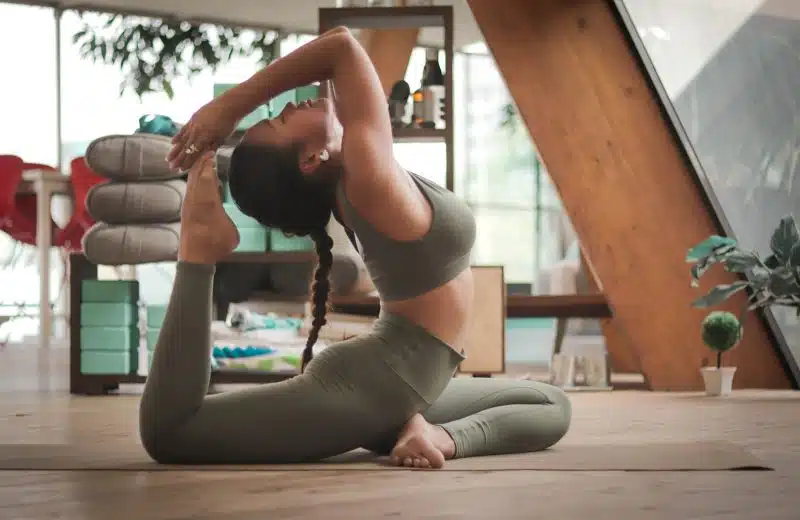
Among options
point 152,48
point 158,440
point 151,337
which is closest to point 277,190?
point 158,440

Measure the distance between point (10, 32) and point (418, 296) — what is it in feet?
23.8

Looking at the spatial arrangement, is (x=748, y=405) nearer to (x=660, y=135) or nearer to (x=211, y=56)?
(x=660, y=135)

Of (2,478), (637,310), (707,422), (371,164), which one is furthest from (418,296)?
(637,310)

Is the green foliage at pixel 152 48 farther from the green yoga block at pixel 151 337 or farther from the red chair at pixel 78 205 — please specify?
the green yoga block at pixel 151 337

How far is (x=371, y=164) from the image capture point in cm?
184

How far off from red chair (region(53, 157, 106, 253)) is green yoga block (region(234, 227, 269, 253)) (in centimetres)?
161

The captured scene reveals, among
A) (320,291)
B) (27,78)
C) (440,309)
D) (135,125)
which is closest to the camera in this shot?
(440,309)

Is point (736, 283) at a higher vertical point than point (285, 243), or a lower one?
lower

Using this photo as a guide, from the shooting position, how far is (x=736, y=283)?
13.1 ft

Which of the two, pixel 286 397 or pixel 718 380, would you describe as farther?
pixel 718 380

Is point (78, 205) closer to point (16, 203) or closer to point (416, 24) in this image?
point (16, 203)

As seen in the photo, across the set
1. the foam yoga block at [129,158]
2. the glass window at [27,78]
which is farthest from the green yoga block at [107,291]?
the glass window at [27,78]

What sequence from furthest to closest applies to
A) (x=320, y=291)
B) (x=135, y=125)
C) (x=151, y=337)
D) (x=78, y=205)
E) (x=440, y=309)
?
(x=135, y=125), (x=78, y=205), (x=151, y=337), (x=320, y=291), (x=440, y=309)

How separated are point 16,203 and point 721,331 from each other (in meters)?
4.45
